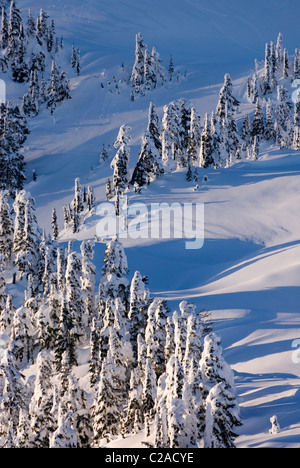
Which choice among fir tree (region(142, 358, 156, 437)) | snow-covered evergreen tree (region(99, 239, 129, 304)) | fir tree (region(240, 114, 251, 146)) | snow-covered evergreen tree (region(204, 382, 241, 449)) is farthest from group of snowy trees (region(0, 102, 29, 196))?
snow-covered evergreen tree (region(204, 382, 241, 449))

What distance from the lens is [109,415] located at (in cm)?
2334

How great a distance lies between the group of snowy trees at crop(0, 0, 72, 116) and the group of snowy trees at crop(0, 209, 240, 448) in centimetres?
6510

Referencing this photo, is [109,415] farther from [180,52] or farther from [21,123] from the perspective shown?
[180,52]

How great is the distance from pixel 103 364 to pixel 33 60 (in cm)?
11245

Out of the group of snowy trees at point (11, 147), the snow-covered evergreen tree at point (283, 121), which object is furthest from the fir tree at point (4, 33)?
the snow-covered evergreen tree at point (283, 121)

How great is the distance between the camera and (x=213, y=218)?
52.6 meters

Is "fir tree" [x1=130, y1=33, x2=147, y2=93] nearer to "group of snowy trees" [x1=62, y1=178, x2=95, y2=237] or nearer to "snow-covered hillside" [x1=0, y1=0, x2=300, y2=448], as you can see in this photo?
"snow-covered hillside" [x1=0, y1=0, x2=300, y2=448]

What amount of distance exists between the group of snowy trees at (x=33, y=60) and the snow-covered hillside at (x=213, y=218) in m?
2.95

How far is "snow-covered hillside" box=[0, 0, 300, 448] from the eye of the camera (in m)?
22.3

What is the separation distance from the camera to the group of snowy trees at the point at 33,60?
110 m

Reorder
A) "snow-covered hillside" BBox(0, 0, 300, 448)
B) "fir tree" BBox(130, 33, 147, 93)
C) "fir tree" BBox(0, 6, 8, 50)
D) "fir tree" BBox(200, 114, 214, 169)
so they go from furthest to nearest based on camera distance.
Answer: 1. "fir tree" BBox(0, 6, 8, 50)
2. "fir tree" BBox(130, 33, 147, 93)
3. "fir tree" BBox(200, 114, 214, 169)
4. "snow-covered hillside" BBox(0, 0, 300, 448)

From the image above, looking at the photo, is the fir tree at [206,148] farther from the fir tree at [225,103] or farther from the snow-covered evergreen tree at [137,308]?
the snow-covered evergreen tree at [137,308]

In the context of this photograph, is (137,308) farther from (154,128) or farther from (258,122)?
(258,122)

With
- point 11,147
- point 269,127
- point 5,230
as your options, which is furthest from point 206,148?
point 11,147
